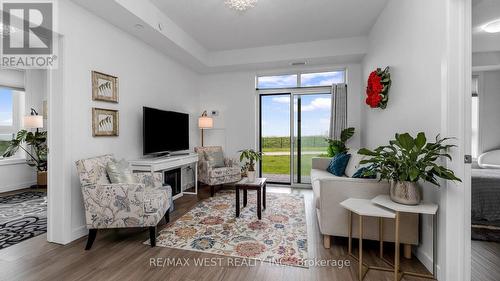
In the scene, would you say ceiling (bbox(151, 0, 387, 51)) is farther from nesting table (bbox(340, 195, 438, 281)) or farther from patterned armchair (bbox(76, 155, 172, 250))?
nesting table (bbox(340, 195, 438, 281))

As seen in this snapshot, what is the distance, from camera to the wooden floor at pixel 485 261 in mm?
1778

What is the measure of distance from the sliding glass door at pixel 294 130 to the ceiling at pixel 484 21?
2390 mm

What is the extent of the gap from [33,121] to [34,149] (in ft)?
2.14

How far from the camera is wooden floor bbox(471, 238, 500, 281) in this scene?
178cm

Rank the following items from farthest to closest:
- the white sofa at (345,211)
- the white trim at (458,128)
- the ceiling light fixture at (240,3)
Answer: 1. the ceiling light fixture at (240,3)
2. the white sofa at (345,211)
3. the white trim at (458,128)

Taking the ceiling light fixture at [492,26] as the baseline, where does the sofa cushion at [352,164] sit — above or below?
below

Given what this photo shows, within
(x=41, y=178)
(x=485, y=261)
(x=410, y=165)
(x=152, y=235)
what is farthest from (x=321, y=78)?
(x=41, y=178)

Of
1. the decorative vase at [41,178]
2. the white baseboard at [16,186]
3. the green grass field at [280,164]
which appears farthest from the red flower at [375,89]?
the white baseboard at [16,186]

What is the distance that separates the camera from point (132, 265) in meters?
1.97

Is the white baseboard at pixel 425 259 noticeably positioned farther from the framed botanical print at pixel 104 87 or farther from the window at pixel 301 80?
A: the framed botanical print at pixel 104 87

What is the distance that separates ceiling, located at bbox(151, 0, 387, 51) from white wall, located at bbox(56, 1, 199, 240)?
2.65ft

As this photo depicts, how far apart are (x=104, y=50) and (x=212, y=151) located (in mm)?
2534

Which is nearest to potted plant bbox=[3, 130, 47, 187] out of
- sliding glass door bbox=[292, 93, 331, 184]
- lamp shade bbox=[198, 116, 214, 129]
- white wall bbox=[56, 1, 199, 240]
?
white wall bbox=[56, 1, 199, 240]

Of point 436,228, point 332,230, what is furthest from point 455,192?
point 332,230
